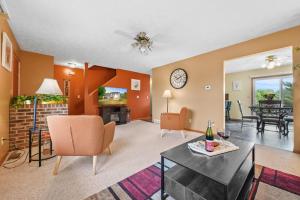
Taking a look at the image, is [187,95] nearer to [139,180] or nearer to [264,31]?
[264,31]

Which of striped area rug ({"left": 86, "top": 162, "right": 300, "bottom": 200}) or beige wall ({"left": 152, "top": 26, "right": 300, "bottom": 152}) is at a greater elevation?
beige wall ({"left": 152, "top": 26, "right": 300, "bottom": 152})

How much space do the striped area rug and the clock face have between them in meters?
3.03

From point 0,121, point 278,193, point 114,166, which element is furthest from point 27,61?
point 278,193

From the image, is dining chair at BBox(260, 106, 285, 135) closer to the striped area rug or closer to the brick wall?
the striped area rug

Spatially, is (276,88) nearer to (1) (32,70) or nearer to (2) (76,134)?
(2) (76,134)

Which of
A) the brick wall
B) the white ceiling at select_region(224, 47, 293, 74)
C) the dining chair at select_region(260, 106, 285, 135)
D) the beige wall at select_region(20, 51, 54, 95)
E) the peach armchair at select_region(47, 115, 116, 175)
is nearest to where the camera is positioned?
the peach armchair at select_region(47, 115, 116, 175)

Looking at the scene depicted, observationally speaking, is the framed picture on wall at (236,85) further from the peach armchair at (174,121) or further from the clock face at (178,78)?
the peach armchair at (174,121)

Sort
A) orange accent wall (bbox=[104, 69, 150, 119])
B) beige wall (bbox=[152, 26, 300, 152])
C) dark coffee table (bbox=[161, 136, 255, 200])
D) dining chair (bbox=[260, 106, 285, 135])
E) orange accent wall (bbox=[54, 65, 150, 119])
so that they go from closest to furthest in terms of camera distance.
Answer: dark coffee table (bbox=[161, 136, 255, 200])
beige wall (bbox=[152, 26, 300, 152])
dining chair (bbox=[260, 106, 285, 135])
orange accent wall (bbox=[54, 65, 150, 119])
orange accent wall (bbox=[104, 69, 150, 119])

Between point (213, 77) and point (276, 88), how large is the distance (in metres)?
3.81

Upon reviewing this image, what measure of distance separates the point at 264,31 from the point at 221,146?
2641 mm

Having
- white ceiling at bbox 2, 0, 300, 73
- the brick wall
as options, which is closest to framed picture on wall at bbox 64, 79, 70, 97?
white ceiling at bbox 2, 0, 300, 73

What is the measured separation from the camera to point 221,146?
144cm

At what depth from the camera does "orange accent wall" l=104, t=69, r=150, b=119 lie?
565cm

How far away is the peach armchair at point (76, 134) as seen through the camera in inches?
65.6
